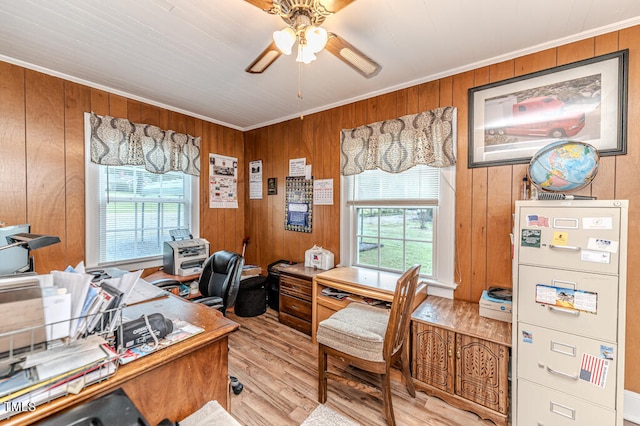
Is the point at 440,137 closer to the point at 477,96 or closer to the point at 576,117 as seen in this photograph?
the point at 477,96

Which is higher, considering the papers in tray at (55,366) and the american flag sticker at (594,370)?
the papers in tray at (55,366)

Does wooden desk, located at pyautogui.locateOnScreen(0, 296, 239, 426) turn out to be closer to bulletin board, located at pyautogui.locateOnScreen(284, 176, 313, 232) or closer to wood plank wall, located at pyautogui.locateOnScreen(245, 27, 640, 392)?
wood plank wall, located at pyautogui.locateOnScreen(245, 27, 640, 392)

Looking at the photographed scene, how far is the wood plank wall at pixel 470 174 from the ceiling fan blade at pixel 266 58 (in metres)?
1.47

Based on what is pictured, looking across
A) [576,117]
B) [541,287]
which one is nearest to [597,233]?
[541,287]

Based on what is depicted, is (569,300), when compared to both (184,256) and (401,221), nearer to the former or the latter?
(401,221)

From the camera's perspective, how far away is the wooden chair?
1.67m

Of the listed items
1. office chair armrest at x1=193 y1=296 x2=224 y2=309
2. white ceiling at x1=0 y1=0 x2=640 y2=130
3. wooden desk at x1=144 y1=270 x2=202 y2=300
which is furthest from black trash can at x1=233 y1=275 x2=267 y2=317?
white ceiling at x1=0 y1=0 x2=640 y2=130

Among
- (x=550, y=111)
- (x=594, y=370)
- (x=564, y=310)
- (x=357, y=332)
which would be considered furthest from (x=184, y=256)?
(x=550, y=111)

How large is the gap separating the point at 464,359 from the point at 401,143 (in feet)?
6.15

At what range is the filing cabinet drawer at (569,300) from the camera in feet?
4.71

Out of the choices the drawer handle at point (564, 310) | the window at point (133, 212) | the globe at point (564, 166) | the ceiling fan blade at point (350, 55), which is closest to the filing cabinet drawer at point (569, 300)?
the drawer handle at point (564, 310)

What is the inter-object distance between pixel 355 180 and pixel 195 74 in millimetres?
1895

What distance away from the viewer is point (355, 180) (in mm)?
3037

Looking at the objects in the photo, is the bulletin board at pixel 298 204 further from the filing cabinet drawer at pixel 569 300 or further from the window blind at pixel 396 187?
the filing cabinet drawer at pixel 569 300
